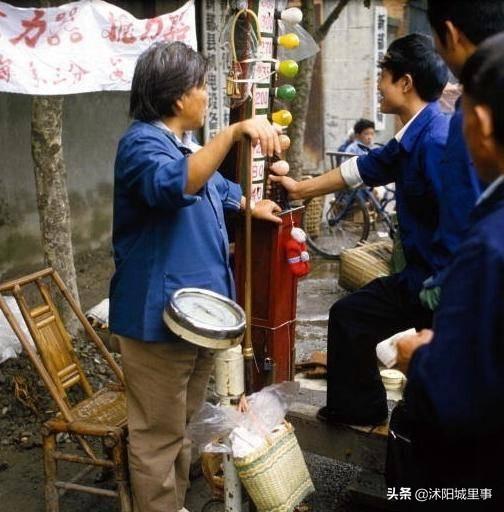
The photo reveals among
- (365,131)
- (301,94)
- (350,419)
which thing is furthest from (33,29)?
(365,131)

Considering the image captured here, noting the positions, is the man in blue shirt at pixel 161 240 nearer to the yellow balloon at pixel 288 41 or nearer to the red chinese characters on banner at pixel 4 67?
the yellow balloon at pixel 288 41

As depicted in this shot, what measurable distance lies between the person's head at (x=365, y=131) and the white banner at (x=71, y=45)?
691cm

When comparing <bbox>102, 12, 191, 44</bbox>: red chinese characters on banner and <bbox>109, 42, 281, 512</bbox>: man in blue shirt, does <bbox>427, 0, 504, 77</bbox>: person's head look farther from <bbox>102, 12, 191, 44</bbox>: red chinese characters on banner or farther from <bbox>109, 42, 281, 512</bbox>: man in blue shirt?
<bbox>102, 12, 191, 44</bbox>: red chinese characters on banner

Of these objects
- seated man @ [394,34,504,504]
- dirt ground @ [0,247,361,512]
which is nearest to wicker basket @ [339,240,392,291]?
dirt ground @ [0,247,361,512]

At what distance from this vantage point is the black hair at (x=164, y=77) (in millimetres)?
3322

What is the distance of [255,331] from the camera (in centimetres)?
466

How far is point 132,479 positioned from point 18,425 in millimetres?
1940

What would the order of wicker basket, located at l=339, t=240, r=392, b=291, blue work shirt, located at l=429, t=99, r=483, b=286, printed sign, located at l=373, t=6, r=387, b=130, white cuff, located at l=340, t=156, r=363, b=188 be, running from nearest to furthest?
1. blue work shirt, located at l=429, t=99, r=483, b=286
2. white cuff, located at l=340, t=156, r=363, b=188
3. wicker basket, located at l=339, t=240, r=392, b=291
4. printed sign, located at l=373, t=6, r=387, b=130

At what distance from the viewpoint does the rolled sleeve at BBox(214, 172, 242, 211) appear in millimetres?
3971

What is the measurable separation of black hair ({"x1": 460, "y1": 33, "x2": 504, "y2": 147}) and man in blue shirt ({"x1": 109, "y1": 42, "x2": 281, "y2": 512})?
4.23ft

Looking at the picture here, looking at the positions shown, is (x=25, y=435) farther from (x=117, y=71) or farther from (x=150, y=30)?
(x=150, y=30)

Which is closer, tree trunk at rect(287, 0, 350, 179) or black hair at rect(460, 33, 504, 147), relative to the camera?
black hair at rect(460, 33, 504, 147)

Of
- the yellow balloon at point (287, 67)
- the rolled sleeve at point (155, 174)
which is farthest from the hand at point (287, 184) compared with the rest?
the rolled sleeve at point (155, 174)

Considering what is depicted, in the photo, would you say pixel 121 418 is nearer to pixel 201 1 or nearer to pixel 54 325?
pixel 54 325
